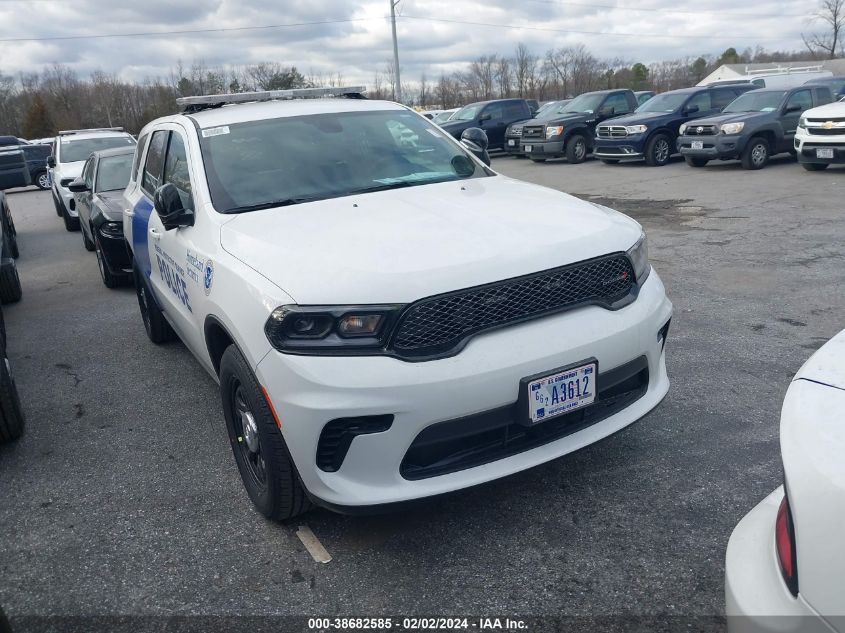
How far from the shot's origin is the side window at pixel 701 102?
17.2 m

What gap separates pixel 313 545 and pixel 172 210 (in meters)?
1.87

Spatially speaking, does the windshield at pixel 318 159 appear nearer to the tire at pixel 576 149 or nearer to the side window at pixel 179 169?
the side window at pixel 179 169

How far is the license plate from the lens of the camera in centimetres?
278

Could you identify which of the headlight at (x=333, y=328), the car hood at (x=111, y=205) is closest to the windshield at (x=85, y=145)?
the car hood at (x=111, y=205)

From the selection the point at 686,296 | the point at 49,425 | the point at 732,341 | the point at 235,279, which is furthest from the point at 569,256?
the point at 686,296

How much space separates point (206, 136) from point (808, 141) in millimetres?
12207

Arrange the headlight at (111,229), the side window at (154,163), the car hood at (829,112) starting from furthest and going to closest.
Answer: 1. the car hood at (829,112)
2. the headlight at (111,229)
3. the side window at (154,163)

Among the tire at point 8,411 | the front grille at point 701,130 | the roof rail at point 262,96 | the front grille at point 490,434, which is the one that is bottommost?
the tire at point 8,411

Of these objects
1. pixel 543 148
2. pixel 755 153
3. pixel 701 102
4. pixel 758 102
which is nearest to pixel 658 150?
pixel 701 102

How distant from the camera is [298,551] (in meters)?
3.11

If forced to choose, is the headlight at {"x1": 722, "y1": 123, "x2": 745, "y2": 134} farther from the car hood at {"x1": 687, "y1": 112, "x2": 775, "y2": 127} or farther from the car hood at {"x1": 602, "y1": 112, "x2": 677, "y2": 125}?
the car hood at {"x1": 602, "y1": 112, "x2": 677, "y2": 125}

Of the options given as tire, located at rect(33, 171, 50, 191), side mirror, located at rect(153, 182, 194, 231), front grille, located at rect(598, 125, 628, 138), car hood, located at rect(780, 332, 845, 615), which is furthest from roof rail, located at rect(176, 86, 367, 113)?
tire, located at rect(33, 171, 50, 191)

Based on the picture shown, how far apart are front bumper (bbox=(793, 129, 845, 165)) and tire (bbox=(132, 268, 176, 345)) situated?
1174 cm

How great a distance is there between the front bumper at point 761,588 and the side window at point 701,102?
1704 cm
